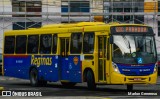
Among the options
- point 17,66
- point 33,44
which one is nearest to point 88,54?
point 33,44

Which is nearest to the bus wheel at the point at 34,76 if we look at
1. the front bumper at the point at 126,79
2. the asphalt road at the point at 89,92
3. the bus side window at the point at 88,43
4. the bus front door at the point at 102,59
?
the asphalt road at the point at 89,92

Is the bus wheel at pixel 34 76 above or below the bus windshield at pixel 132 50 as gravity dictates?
below

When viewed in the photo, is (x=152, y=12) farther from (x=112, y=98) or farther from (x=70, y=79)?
(x=112, y=98)

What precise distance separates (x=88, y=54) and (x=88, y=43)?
46 centimetres

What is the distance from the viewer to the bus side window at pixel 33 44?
92.6ft

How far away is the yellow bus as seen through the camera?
75.5ft

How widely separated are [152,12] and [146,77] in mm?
30657

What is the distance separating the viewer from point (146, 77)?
23.1 metres

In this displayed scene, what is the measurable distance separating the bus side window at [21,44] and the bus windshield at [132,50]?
7.20 m

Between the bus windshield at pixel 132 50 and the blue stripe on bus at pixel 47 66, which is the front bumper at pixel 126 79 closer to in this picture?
the bus windshield at pixel 132 50

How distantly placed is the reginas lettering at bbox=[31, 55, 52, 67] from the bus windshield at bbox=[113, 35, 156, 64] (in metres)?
4.92

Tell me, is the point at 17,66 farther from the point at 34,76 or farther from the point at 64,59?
the point at 64,59

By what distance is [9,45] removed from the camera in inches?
1199

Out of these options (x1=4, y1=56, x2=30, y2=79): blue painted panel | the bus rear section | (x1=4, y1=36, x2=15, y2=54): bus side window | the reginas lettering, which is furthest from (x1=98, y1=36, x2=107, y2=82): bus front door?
(x1=4, y1=36, x2=15, y2=54): bus side window
